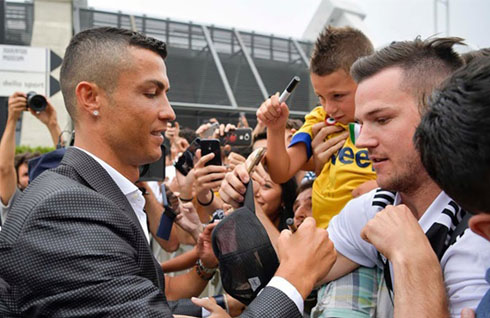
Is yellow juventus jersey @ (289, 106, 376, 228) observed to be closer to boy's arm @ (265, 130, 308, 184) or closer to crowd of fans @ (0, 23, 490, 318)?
crowd of fans @ (0, 23, 490, 318)

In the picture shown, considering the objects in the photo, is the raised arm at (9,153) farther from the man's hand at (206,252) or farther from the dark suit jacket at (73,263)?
the dark suit jacket at (73,263)

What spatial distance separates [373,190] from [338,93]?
2.29 ft

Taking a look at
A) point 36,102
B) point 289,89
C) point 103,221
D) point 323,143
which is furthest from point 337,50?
point 36,102

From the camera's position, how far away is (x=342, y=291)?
68.2 inches

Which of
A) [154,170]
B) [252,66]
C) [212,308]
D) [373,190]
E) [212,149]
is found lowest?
[212,308]

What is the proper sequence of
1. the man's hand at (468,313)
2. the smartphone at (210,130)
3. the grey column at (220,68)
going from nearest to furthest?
the man's hand at (468,313) → the smartphone at (210,130) → the grey column at (220,68)

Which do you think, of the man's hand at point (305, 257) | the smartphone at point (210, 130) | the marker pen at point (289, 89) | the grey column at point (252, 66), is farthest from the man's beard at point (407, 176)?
the grey column at point (252, 66)

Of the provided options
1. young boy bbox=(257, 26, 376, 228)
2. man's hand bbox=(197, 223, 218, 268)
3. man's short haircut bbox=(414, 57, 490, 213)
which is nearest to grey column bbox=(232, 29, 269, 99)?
man's hand bbox=(197, 223, 218, 268)

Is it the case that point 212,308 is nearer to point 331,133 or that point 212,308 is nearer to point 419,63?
point 331,133

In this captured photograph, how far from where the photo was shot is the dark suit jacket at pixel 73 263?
1240mm

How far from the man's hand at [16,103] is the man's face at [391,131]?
9.39 ft

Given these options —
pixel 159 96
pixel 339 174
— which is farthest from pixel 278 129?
pixel 159 96

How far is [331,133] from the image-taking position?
2.54m

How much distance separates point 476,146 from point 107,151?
1352 millimetres
